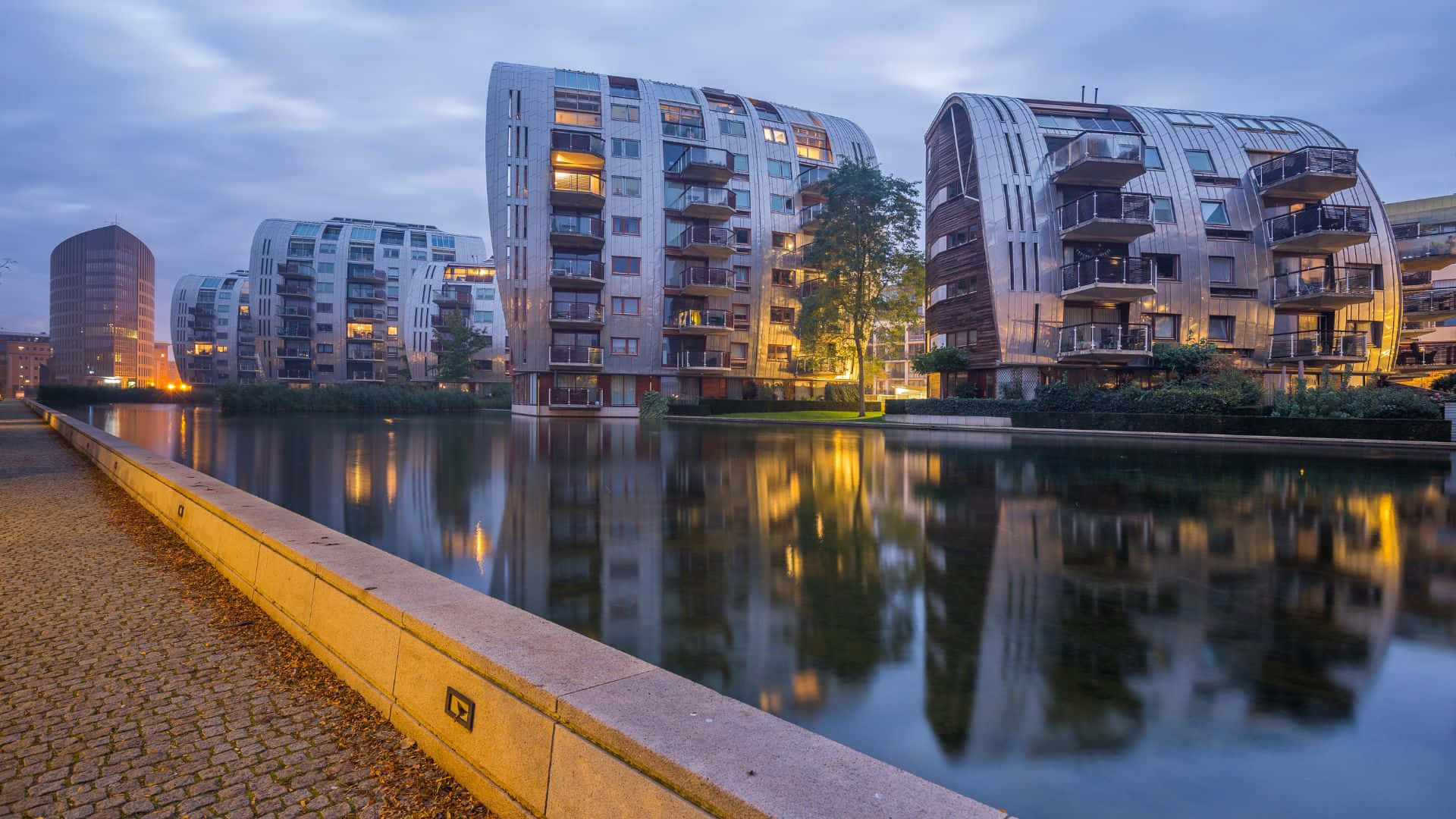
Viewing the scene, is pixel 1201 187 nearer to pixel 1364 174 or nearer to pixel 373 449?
pixel 1364 174

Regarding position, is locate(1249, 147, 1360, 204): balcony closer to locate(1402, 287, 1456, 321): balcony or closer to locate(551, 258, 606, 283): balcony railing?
locate(1402, 287, 1456, 321): balcony

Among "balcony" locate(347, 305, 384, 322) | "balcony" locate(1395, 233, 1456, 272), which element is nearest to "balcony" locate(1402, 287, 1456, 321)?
"balcony" locate(1395, 233, 1456, 272)

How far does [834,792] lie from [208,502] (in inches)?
244

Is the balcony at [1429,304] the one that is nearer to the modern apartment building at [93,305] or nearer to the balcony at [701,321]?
the balcony at [701,321]

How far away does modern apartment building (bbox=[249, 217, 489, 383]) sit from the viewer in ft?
239

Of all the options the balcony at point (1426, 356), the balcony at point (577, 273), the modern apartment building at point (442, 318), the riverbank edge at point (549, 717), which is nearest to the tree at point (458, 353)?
the modern apartment building at point (442, 318)

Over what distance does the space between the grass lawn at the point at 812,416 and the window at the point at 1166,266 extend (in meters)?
15.1

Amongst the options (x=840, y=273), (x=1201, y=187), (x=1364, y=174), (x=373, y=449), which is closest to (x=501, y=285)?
(x=840, y=273)

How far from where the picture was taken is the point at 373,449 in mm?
17297

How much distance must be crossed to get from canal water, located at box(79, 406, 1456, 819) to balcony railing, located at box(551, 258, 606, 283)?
30.5 m

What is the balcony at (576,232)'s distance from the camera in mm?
41469

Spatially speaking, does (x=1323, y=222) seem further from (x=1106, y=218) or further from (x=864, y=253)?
(x=864, y=253)

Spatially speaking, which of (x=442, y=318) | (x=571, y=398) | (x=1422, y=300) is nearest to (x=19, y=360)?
(x=442, y=318)

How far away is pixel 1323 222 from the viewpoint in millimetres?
32906
